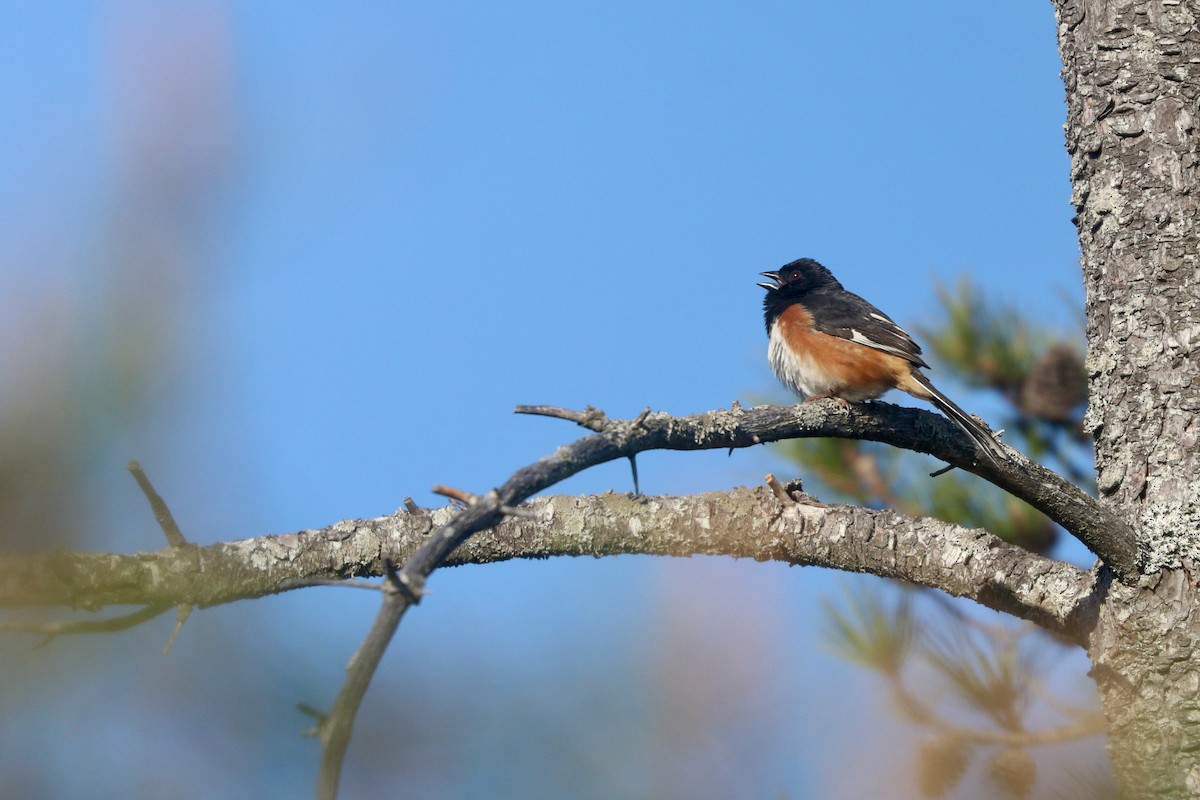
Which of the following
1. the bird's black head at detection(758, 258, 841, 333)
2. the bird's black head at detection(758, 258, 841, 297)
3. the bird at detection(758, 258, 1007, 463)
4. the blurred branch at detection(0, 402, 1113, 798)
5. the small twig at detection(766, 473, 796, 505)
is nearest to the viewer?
the blurred branch at detection(0, 402, 1113, 798)

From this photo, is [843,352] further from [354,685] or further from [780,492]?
[354,685]

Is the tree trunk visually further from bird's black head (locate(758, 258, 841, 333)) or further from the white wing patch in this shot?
bird's black head (locate(758, 258, 841, 333))

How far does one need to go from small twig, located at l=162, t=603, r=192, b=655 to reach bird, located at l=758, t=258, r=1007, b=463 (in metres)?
3.04

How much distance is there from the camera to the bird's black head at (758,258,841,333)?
613 centimetres

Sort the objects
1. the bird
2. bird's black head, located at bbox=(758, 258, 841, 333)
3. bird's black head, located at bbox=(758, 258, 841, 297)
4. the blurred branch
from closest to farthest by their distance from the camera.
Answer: the blurred branch < the bird < bird's black head, located at bbox=(758, 258, 841, 333) < bird's black head, located at bbox=(758, 258, 841, 297)

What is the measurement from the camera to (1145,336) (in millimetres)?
3398

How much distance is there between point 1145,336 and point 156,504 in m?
3.01

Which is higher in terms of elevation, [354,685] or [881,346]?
→ [881,346]

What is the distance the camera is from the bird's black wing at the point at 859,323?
4.95 m

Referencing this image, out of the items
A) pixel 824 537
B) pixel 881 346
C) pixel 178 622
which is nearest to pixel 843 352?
pixel 881 346

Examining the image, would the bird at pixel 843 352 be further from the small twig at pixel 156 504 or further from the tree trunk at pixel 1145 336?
the small twig at pixel 156 504

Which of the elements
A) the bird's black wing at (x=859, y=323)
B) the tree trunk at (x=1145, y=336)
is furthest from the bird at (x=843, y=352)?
the tree trunk at (x=1145, y=336)

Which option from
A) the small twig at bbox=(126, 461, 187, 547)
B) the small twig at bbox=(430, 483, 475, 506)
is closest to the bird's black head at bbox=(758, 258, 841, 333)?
the small twig at bbox=(430, 483, 475, 506)

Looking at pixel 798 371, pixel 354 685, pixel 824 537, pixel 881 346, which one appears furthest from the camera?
pixel 798 371
